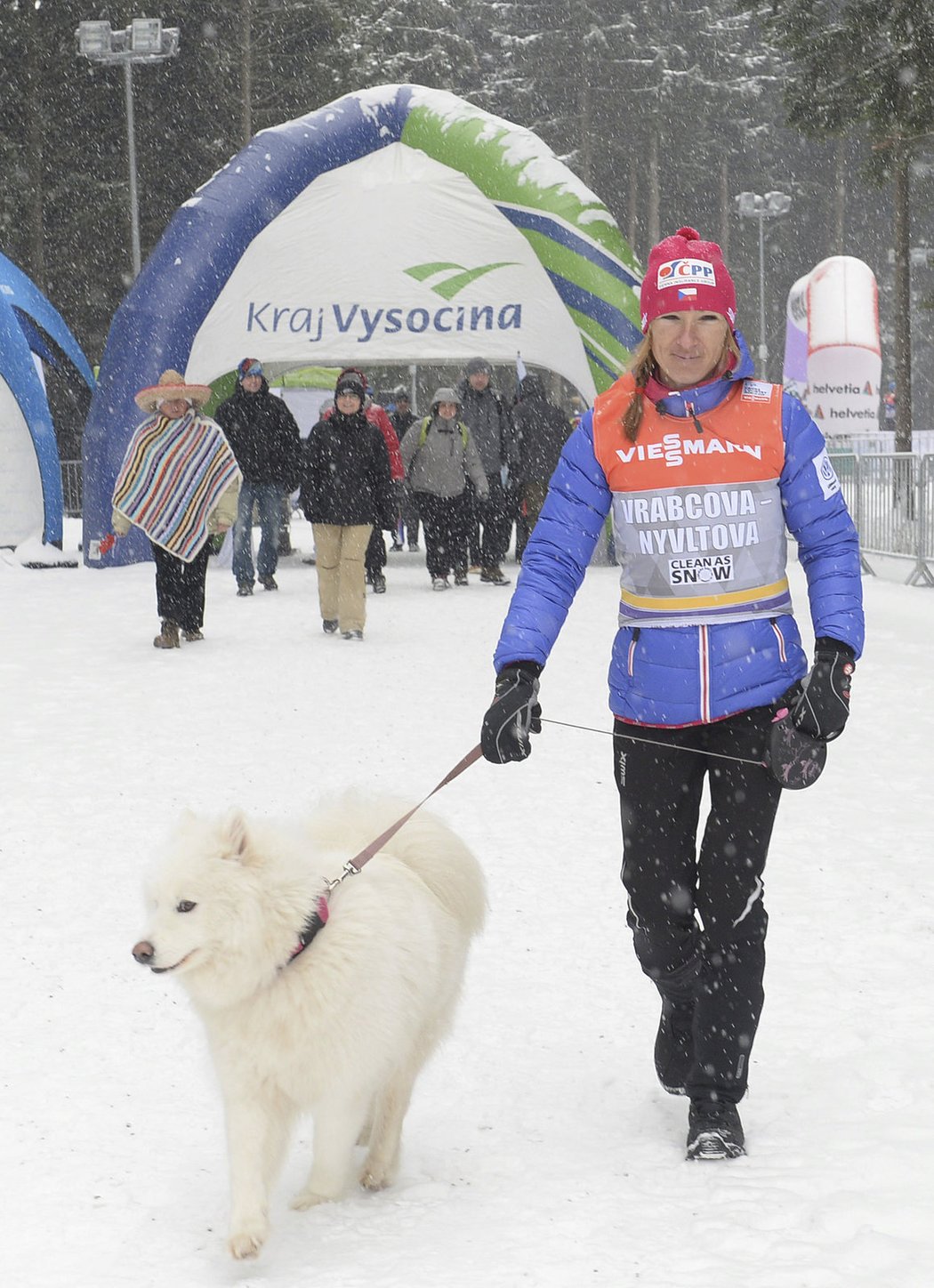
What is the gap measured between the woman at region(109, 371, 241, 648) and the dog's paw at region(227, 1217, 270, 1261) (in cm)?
806

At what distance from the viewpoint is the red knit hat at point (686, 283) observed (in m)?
3.33

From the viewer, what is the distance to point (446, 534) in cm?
1448

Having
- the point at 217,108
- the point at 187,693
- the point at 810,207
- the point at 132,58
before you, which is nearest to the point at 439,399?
the point at 187,693

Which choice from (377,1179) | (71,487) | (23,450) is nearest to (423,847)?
(377,1179)

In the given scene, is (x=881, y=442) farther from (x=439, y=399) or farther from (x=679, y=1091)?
(x=679, y=1091)

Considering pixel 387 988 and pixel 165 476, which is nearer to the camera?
pixel 387 988

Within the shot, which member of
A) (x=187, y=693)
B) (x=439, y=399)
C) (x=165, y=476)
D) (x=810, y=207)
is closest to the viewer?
(x=187, y=693)

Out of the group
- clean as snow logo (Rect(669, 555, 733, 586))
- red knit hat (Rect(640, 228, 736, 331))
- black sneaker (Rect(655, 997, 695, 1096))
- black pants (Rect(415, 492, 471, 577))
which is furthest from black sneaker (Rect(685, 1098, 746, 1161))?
black pants (Rect(415, 492, 471, 577))

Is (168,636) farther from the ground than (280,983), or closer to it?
farther from the ground

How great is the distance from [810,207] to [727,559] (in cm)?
6086

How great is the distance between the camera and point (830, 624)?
3.24 meters

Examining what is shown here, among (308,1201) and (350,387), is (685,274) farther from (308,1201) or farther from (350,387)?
(350,387)

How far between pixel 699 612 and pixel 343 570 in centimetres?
782

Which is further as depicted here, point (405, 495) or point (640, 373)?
point (405, 495)
